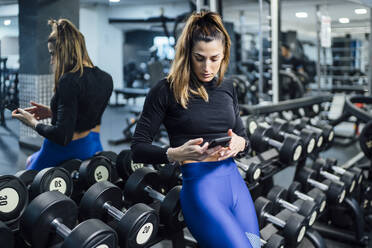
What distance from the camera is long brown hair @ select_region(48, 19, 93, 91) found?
1.40 metres

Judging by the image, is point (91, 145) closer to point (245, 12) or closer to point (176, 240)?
point (176, 240)

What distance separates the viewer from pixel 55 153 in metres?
1.50

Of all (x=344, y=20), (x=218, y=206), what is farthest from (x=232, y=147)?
(x=344, y=20)

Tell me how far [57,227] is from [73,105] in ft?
1.62

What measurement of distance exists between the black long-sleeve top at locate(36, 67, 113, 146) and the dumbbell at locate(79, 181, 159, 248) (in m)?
0.27

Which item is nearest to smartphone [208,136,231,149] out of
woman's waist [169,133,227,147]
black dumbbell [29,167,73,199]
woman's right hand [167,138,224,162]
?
woman's right hand [167,138,224,162]

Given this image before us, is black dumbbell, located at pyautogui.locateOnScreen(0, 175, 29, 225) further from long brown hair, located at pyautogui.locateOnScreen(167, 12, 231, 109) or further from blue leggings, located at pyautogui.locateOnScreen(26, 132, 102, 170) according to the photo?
long brown hair, located at pyautogui.locateOnScreen(167, 12, 231, 109)

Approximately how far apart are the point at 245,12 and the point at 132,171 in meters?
4.98

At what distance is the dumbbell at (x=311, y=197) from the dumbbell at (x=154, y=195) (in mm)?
935

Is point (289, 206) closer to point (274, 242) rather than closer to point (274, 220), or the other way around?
point (274, 220)

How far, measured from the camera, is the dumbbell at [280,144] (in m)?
2.10

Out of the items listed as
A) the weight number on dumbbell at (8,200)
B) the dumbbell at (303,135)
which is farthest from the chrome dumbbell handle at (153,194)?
the dumbbell at (303,135)

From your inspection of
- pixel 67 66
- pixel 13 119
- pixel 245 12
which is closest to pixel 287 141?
pixel 67 66

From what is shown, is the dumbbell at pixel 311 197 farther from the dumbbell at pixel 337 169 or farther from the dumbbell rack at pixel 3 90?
the dumbbell rack at pixel 3 90
